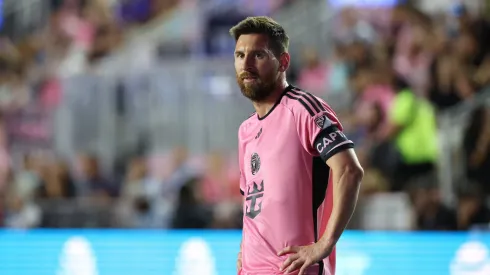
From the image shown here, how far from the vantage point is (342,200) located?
2254 millimetres

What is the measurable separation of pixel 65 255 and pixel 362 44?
177 inches

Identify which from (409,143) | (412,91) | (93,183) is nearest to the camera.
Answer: (409,143)

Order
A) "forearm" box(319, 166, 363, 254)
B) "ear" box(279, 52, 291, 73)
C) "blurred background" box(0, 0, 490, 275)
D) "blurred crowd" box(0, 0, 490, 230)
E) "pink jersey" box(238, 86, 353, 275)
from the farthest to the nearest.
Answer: "blurred crowd" box(0, 0, 490, 230) < "blurred background" box(0, 0, 490, 275) < "ear" box(279, 52, 291, 73) < "pink jersey" box(238, 86, 353, 275) < "forearm" box(319, 166, 363, 254)

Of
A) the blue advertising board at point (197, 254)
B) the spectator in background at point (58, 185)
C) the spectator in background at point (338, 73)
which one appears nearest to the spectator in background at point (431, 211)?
the blue advertising board at point (197, 254)

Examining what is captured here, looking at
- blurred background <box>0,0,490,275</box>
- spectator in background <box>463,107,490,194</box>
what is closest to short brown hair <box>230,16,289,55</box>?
blurred background <box>0,0,490,275</box>

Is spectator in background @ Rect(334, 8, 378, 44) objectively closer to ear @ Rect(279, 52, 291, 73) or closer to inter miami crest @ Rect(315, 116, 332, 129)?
ear @ Rect(279, 52, 291, 73)

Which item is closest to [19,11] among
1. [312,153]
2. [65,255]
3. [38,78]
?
[38,78]

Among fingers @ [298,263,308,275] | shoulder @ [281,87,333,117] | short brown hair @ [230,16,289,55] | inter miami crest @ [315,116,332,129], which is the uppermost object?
short brown hair @ [230,16,289,55]

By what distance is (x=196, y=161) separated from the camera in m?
9.52

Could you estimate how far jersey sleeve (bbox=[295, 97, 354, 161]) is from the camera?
2.28 metres

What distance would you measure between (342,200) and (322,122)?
0.24m

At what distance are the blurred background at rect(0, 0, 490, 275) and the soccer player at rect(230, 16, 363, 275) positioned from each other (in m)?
4.18

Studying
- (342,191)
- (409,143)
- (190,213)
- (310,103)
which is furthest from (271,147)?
(190,213)

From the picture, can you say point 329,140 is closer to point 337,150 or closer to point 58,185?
point 337,150
